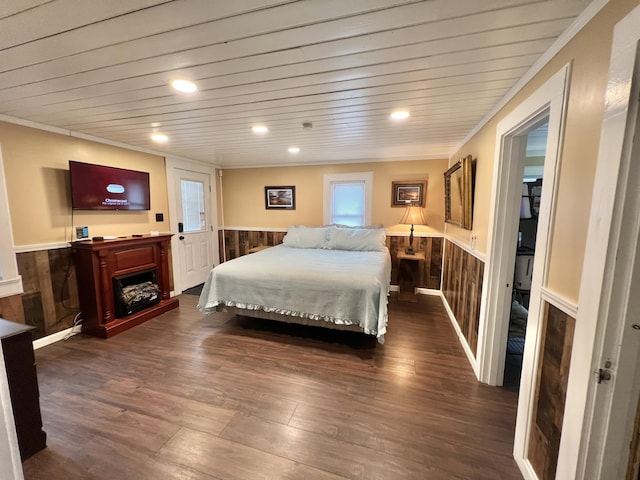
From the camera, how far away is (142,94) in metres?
1.88

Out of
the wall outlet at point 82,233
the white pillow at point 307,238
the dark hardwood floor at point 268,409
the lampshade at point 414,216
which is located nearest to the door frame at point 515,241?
the dark hardwood floor at point 268,409

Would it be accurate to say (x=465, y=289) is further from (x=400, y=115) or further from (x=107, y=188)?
(x=107, y=188)

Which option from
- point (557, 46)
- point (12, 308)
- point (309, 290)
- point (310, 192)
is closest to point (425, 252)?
point (310, 192)

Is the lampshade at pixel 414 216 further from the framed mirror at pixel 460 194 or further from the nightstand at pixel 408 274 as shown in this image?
the nightstand at pixel 408 274

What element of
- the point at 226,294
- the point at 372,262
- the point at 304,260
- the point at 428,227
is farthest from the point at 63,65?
the point at 428,227

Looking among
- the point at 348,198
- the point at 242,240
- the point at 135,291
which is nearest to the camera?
the point at 135,291

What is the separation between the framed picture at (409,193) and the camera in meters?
4.17

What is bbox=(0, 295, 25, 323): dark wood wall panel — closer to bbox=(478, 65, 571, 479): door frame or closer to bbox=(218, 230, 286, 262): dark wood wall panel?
bbox=(218, 230, 286, 262): dark wood wall panel

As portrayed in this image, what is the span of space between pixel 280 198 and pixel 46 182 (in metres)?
3.03

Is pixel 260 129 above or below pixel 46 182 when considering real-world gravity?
above

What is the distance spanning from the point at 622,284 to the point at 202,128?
3.14m

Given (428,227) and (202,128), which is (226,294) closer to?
(202,128)

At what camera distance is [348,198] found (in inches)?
180

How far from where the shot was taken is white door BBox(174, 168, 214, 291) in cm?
429
